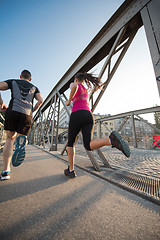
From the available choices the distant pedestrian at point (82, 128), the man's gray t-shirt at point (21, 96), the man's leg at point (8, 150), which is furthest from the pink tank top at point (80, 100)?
the man's leg at point (8, 150)

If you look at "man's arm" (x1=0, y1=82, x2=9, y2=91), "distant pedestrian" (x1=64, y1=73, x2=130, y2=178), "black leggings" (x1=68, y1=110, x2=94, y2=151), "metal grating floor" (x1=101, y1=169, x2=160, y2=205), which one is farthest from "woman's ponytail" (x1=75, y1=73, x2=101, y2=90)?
"metal grating floor" (x1=101, y1=169, x2=160, y2=205)

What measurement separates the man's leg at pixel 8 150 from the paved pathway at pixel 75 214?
1.23 ft

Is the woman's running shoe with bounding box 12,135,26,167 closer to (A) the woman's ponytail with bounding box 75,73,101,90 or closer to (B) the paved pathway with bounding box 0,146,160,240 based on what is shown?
(B) the paved pathway with bounding box 0,146,160,240

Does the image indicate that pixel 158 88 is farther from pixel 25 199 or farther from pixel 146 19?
pixel 25 199

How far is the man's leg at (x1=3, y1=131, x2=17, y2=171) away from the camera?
5.06 feet

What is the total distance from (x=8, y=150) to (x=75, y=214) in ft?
4.46

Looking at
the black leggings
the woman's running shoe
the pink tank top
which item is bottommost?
the woman's running shoe

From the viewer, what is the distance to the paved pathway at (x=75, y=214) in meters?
0.62

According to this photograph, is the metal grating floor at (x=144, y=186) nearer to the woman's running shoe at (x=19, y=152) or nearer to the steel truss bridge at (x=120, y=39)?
the steel truss bridge at (x=120, y=39)

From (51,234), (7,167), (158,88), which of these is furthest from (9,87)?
(158,88)

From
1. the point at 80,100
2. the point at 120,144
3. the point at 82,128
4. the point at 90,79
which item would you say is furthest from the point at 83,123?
the point at 90,79

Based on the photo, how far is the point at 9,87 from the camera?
1.72 metres

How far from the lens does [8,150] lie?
1.58m

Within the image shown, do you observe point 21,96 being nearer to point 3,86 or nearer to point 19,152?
point 3,86
